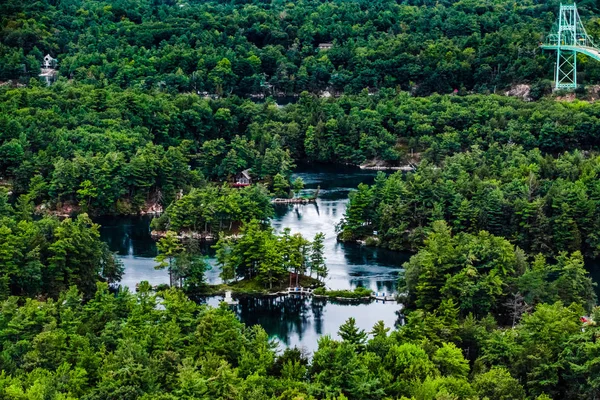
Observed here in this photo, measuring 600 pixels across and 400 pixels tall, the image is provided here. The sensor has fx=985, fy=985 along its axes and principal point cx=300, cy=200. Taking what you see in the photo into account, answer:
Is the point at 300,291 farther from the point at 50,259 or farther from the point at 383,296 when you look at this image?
the point at 50,259

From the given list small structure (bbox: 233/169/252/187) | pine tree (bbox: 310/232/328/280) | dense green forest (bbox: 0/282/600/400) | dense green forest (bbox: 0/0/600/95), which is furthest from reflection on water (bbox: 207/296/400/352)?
dense green forest (bbox: 0/0/600/95)

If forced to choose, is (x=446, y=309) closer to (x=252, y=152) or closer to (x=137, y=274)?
(x=137, y=274)

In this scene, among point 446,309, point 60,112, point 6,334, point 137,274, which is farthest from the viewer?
point 60,112

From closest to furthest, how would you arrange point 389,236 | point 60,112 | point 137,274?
point 137,274, point 389,236, point 60,112

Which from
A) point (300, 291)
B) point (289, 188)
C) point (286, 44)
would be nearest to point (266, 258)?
point (300, 291)

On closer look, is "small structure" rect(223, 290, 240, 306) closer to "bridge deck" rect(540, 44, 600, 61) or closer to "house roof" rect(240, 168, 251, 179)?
"house roof" rect(240, 168, 251, 179)

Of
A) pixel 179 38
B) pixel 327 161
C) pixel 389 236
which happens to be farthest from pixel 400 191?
pixel 179 38

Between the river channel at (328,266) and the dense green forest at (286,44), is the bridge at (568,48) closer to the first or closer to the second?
the dense green forest at (286,44)
